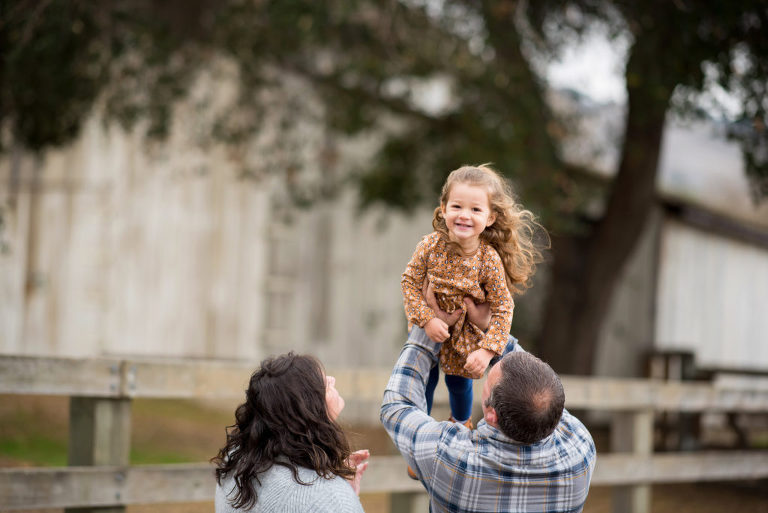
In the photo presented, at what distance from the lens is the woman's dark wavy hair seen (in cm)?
233

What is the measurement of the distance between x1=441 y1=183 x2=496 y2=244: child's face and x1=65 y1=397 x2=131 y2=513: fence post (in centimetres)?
174

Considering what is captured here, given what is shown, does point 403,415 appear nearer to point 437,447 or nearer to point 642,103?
point 437,447

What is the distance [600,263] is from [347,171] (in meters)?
3.36

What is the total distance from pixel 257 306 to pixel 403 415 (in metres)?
8.80

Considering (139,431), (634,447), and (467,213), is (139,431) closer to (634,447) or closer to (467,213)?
(634,447)

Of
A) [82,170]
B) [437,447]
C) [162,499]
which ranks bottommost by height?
[162,499]

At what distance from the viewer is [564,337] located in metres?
9.69

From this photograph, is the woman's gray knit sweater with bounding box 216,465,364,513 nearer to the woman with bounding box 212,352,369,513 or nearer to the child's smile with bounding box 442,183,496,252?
the woman with bounding box 212,352,369,513

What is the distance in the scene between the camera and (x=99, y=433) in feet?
11.3

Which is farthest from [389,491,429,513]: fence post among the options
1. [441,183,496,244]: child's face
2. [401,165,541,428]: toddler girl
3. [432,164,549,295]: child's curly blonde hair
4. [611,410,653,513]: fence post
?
[441,183,496,244]: child's face

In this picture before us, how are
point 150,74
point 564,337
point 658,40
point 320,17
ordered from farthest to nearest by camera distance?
point 564,337 → point 150,74 → point 320,17 → point 658,40

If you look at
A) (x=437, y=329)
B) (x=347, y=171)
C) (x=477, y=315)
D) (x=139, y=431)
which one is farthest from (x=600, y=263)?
(x=437, y=329)

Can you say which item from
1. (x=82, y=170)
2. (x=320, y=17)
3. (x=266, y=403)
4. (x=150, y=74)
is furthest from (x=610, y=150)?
(x=266, y=403)

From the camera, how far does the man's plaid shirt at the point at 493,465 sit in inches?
93.1
